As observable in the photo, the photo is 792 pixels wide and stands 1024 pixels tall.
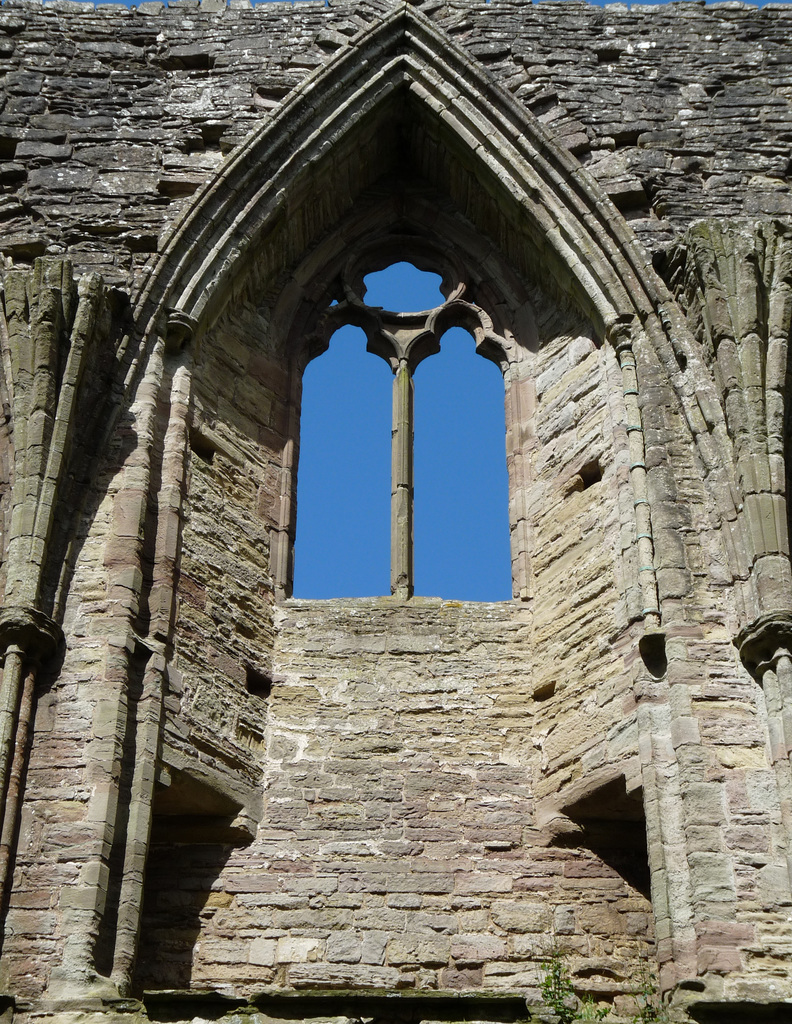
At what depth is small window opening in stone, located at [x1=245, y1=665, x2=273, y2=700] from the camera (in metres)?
9.23

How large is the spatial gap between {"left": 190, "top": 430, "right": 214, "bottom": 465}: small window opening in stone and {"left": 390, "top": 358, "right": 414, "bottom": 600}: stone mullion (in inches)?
41.1

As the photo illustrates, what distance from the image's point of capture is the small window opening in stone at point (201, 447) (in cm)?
970

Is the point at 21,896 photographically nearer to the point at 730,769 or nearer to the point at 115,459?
the point at 115,459

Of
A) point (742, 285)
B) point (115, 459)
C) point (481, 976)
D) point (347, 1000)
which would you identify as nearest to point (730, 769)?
point (481, 976)

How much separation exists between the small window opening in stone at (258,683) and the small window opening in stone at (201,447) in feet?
4.06

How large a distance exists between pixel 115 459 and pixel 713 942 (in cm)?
384

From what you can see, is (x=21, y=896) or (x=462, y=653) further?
(x=462, y=653)

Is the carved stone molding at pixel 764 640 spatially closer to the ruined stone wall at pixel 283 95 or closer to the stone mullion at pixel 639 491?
the stone mullion at pixel 639 491

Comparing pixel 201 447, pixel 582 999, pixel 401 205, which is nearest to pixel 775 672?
pixel 582 999

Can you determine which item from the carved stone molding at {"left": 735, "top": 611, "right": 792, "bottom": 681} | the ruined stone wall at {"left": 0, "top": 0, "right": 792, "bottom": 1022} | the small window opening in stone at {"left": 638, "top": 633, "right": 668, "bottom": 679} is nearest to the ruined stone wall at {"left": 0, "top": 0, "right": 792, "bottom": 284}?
the ruined stone wall at {"left": 0, "top": 0, "right": 792, "bottom": 1022}

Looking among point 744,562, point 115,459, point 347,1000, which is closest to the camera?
point 347,1000

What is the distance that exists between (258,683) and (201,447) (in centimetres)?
138

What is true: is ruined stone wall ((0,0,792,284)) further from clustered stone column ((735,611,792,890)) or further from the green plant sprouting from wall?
the green plant sprouting from wall

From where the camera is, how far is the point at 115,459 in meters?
9.16
